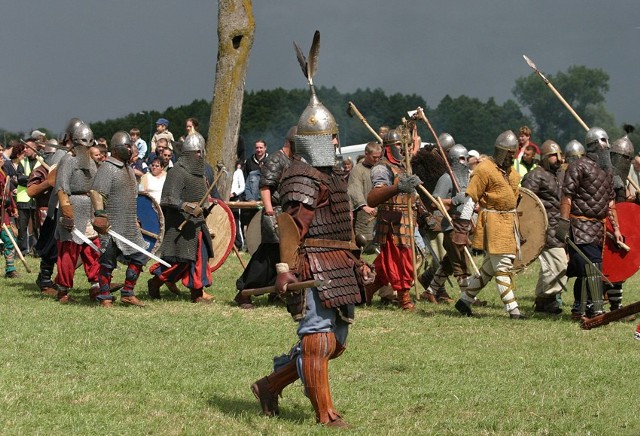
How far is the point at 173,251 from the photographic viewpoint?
11.4 meters

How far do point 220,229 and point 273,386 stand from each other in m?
5.99

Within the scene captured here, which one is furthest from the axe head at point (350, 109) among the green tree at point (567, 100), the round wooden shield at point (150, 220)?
the green tree at point (567, 100)

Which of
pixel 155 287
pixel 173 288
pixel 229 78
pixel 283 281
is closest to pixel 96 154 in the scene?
pixel 173 288

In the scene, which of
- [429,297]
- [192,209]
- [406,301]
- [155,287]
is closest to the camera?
[406,301]

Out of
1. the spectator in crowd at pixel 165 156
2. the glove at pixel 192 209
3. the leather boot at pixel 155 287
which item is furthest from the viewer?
the spectator in crowd at pixel 165 156

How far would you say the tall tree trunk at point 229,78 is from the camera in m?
17.6

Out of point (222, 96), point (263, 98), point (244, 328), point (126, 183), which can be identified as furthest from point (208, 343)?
point (263, 98)

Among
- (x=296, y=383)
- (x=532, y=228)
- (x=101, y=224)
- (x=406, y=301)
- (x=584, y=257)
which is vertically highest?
(x=532, y=228)

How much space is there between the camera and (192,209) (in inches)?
454

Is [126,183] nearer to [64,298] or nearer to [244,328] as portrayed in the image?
[64,298]

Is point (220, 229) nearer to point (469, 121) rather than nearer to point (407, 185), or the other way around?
point (407, 185)

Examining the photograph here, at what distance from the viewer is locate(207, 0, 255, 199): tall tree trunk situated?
57.8ft

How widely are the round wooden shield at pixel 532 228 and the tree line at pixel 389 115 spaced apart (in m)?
8.13

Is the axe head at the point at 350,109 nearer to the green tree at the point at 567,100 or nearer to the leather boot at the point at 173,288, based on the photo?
the leather boot at the point at 173,288
